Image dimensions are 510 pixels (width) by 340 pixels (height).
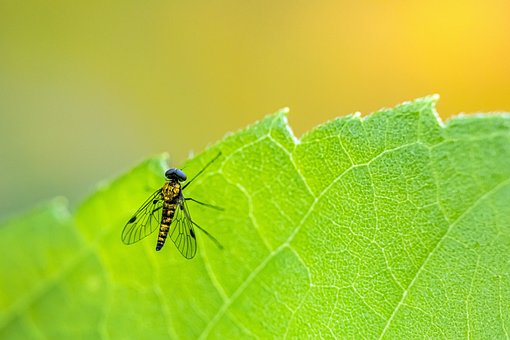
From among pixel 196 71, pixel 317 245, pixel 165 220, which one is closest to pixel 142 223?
pixel 165 220

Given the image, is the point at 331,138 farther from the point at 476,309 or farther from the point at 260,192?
the point at 476,309

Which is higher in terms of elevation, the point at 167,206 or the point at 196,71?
the point at 196,71

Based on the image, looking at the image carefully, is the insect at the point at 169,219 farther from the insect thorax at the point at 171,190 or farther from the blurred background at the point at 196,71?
the blurred background at the point at 196,71

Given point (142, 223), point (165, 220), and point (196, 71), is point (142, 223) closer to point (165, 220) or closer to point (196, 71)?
point (165, 220)

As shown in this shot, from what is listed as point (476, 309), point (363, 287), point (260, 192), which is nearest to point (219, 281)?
point (260, 192)

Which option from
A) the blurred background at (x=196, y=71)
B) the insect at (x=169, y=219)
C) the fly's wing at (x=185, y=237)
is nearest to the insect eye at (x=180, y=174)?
the insect at (x=169, y=219)

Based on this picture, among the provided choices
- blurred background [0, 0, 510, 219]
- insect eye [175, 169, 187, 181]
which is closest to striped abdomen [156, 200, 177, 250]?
insect eye [175, 169, 187, 181]

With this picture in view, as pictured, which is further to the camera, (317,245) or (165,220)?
(165,220)
